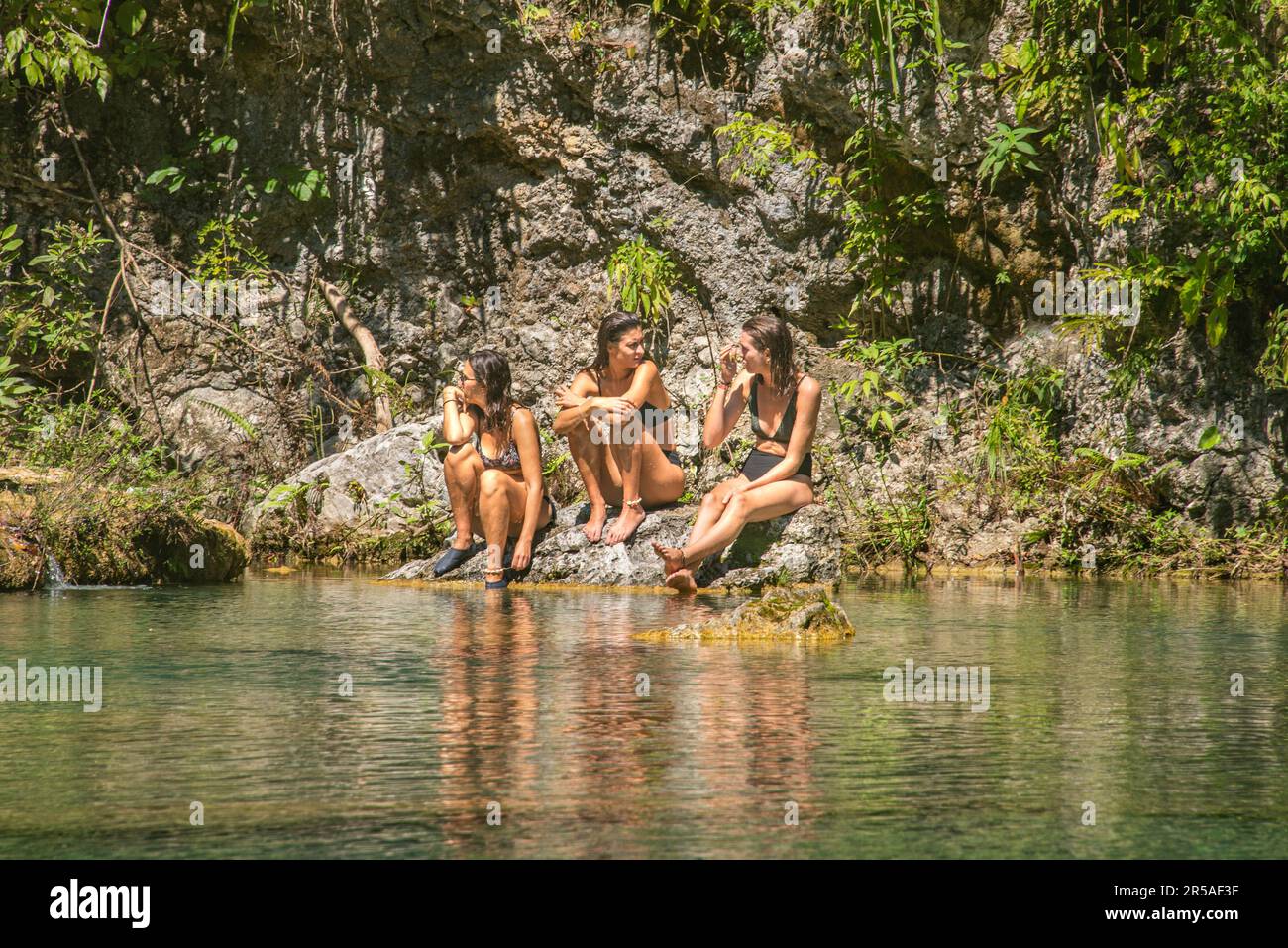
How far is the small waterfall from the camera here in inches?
332

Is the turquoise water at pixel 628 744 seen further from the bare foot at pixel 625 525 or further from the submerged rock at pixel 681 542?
the bare foot at pixel 625 525

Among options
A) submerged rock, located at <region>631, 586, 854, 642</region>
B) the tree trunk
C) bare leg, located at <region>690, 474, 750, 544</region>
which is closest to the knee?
bare leg, located at <region>690, 474, 750, 544</region>

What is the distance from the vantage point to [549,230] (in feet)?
44.1

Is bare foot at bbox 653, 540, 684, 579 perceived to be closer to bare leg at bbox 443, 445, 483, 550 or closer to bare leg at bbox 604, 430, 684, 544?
bare leg at bbox 604, 430, 684, 544

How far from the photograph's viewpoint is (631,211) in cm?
1314

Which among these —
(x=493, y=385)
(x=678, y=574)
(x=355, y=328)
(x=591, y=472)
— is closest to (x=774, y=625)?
(x=678, y=574)

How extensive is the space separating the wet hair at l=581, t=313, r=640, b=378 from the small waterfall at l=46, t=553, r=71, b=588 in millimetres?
3423

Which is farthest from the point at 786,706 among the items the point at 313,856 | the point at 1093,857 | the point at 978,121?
the point at 978,121

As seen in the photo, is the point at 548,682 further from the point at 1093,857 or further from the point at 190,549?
the point at 190,549

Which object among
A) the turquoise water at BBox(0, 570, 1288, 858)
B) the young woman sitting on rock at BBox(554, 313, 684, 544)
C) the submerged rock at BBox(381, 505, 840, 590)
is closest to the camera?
the turquoise water at BBox(0, 570, 1288, 858)

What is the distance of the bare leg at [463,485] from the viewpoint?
30.9ft

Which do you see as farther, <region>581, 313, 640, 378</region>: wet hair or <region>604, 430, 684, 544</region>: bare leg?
<region>604, 430, 684, 544</region>: bare leg

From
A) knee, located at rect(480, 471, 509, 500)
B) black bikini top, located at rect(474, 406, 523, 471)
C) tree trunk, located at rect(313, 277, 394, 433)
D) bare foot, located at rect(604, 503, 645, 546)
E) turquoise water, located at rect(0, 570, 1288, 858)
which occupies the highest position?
A: tree trunk, located at rect(313, 277, 394, 433)

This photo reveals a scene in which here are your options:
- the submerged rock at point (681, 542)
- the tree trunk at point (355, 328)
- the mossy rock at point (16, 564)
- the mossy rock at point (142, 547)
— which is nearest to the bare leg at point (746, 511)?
the submerged rock at point (681, 542)
